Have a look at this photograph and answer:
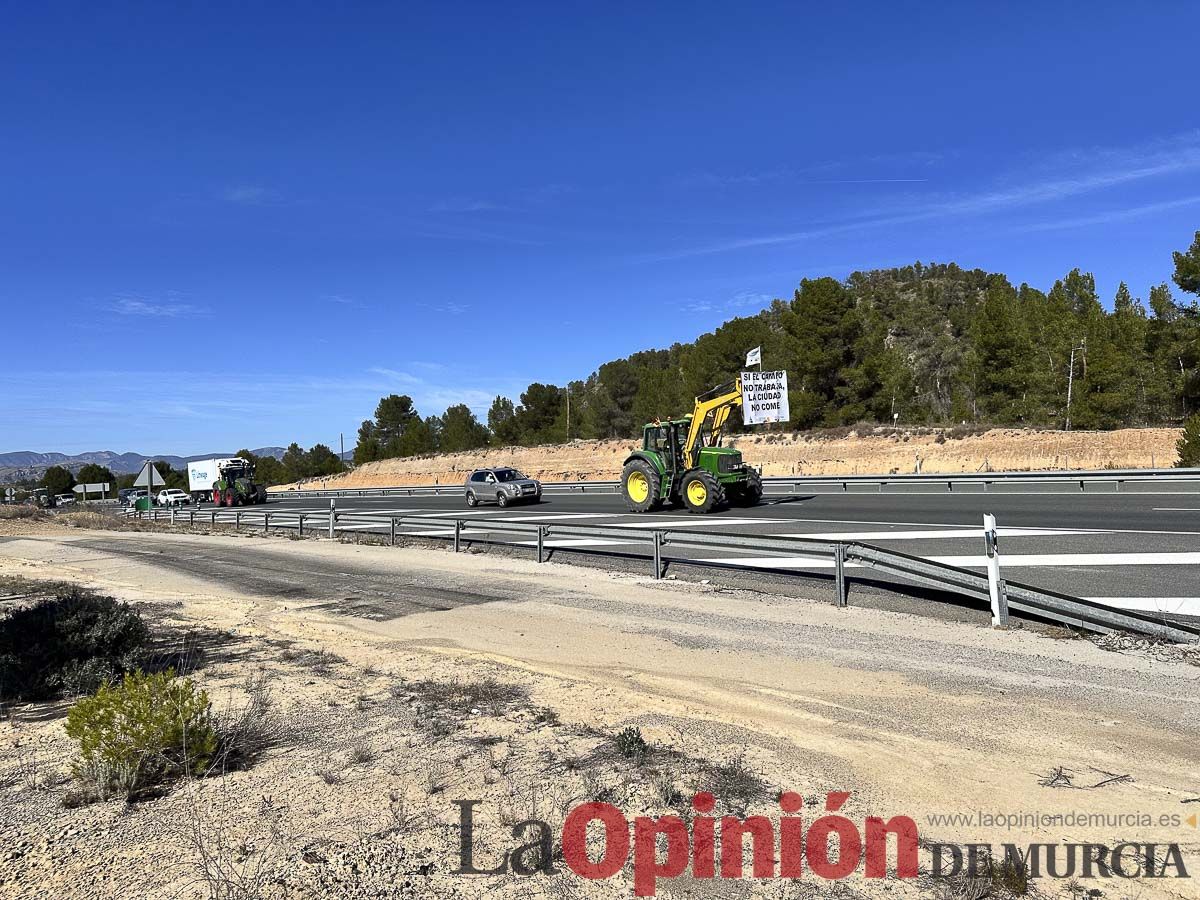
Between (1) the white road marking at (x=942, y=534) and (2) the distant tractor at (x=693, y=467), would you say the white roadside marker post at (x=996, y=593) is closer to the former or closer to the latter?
(1) the white road marking at (x=942, y=534)

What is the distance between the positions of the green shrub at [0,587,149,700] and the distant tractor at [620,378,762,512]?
50.3 ft

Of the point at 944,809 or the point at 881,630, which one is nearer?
the point at 944,809

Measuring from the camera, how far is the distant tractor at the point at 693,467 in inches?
834

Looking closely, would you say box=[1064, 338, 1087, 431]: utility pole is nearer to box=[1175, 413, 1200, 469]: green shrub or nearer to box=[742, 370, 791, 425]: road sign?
box=[1175, 413, 1200, 469]: green shrub

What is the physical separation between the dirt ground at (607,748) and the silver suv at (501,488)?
873 inches

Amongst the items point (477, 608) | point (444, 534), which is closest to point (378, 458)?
point (444, 534)

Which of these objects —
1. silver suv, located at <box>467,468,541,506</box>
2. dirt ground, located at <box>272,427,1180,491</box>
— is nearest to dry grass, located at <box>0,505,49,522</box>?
silver suv, located at <box>467,468,541,506</box>

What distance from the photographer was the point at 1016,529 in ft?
49.8

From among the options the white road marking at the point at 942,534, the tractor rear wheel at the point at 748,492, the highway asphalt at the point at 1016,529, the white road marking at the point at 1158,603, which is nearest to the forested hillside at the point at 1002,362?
the highway asphalt at the point at 1016,529

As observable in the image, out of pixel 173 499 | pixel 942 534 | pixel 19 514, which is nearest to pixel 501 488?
pixel 942 534

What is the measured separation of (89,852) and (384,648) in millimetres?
4410

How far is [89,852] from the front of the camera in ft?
12.4

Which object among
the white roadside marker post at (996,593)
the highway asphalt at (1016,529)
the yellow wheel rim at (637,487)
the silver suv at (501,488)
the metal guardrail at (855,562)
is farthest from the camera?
the silver suv at (501,488)

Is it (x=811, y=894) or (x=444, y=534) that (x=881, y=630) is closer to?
(x=811, y=894)
